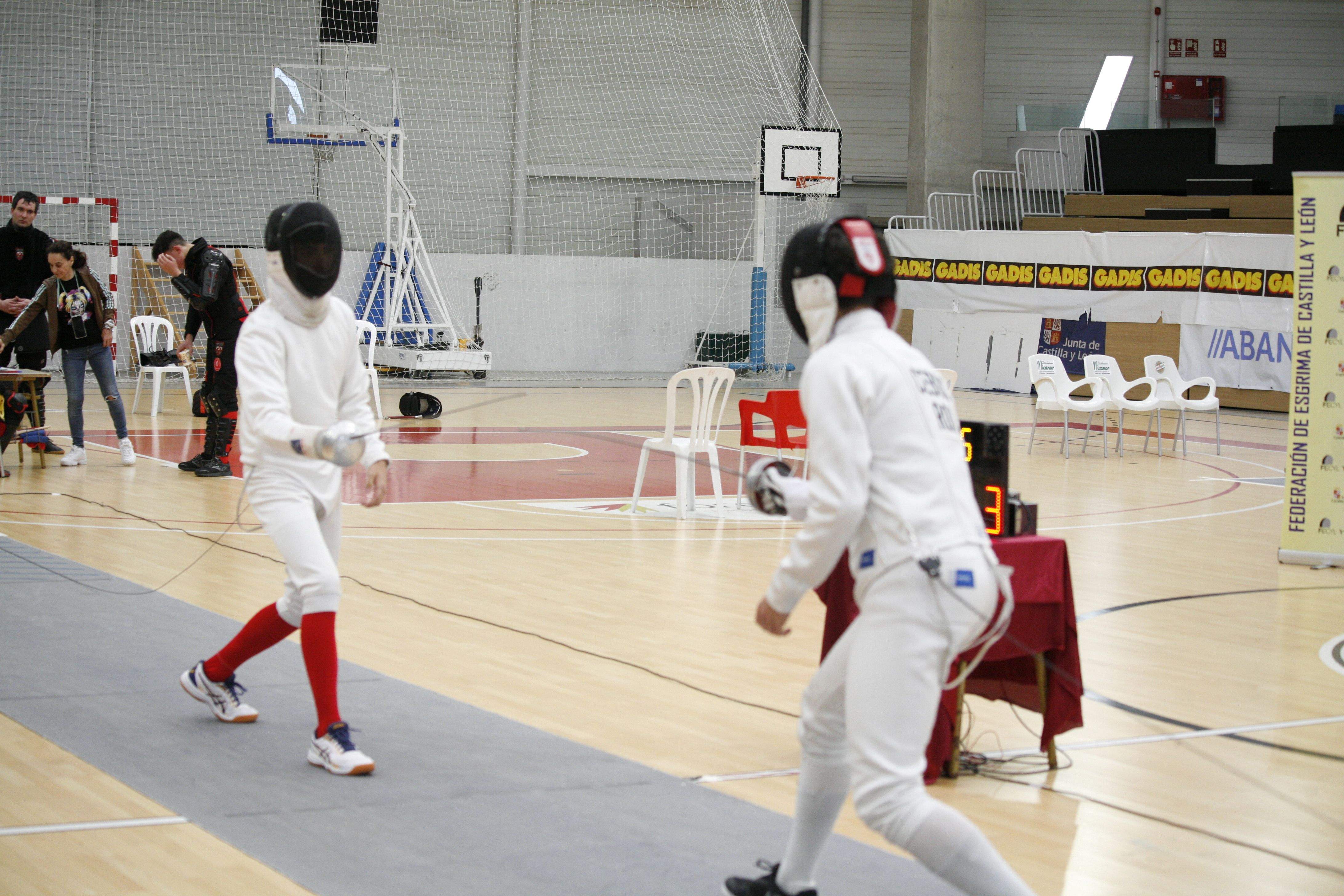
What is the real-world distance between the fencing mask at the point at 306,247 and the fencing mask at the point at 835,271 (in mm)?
1584

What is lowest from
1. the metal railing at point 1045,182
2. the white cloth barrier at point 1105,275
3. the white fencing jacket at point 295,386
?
the white fencing jacket at point 295,386

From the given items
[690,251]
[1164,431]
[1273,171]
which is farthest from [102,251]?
[1273,171]

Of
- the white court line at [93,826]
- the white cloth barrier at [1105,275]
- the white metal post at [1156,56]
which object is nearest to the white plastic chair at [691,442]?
the white court line at [93,826]

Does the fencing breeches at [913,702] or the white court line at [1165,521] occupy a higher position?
the fencing breeches at [913,702]

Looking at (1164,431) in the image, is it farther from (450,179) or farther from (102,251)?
(102,251)

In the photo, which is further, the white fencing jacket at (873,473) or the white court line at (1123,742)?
the white court line at (1123,742)

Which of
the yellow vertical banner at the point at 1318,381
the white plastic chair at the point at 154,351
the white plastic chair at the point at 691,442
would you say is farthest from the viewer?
the white plastic chair at the point at 154,351

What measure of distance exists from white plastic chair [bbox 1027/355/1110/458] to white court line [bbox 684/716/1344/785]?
8.30 metres

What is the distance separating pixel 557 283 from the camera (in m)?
22.1

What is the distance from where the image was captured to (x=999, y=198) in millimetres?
23328

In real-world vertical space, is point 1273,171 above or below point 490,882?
above

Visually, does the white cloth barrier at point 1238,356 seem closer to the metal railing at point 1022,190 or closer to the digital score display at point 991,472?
the metal railing at point 1022,190

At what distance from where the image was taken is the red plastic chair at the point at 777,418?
8281mm

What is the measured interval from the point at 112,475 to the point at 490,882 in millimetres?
7768
